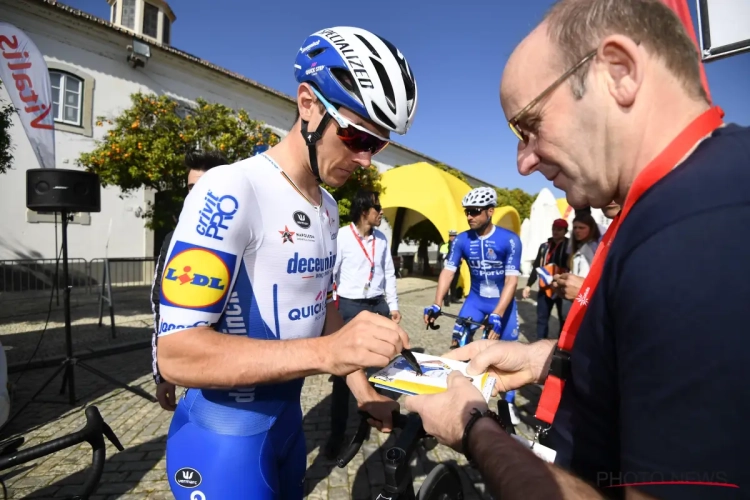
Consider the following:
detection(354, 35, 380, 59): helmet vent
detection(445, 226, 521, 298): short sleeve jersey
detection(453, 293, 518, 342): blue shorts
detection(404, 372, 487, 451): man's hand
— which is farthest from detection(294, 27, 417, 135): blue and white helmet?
detection(453, 293, 518, 342): blue shorts

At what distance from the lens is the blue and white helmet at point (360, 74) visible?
1.74 metres

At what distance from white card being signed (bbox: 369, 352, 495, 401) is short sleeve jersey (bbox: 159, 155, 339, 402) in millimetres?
399

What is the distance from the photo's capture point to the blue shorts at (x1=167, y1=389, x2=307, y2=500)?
60.6 inches

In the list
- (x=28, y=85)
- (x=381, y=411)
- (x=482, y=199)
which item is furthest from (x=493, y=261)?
(x=28, y=85)

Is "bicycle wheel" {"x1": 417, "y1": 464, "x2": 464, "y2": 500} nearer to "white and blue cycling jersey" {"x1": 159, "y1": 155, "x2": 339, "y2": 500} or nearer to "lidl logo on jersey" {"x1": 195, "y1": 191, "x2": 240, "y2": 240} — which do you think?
"white and blue cycling jersey" {"x1": 159, "y1": 155, "x2": 339, "y2": 500}

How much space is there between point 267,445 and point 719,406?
1528mm

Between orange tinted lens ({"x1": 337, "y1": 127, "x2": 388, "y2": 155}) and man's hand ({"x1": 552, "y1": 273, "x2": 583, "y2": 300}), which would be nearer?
orange tinted lens ({"x1": 337, "y1": 127, "x2": 388, "y2": 155})

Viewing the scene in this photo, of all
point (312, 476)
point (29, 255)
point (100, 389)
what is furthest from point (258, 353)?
point (29, 255)

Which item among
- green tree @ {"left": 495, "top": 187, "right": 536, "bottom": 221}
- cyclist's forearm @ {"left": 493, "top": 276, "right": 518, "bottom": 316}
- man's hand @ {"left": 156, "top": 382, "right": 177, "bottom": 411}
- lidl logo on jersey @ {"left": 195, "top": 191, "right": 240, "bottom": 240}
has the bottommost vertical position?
man's hand @ {"left": 156, "top": 382, "right": 177, "bottom": 411}

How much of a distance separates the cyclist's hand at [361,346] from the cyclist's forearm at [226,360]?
0.11 ft

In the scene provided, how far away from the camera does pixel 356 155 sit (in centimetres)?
186

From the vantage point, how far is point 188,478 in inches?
61.6

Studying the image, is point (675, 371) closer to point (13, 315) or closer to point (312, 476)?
point (312, 476)

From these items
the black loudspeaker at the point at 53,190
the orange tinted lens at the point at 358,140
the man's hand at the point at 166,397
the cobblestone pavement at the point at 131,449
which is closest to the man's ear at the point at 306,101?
the orange tinted lens at the point at 358,140
